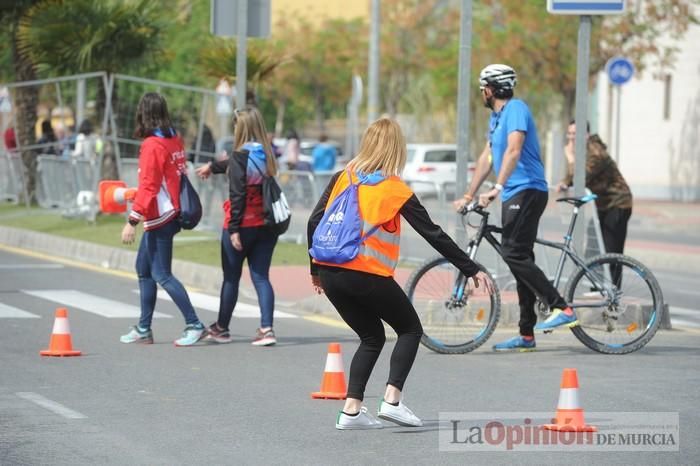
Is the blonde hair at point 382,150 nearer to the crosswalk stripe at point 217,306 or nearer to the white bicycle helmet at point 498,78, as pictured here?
the white bicycle helmet at point 498,78

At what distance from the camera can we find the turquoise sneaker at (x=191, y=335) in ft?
36.3

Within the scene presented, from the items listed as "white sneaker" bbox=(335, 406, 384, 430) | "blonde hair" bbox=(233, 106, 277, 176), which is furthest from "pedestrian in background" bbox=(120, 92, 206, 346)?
"white sneaker" bbox=(335, 406, 384, 430)

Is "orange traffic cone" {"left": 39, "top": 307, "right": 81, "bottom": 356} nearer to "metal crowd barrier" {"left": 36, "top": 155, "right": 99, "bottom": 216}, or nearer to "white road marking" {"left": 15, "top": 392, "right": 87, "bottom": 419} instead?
"white road marking" {"left": 15, "top": 392, "right": 87, "bottom": 419}

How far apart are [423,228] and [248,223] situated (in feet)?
10.8

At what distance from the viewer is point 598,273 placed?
431 inches

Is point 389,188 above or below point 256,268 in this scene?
above

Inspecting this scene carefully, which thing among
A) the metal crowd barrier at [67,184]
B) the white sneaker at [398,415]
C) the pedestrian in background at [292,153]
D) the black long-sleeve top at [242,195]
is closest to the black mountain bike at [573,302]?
the black long-sleeve top at [242,195]

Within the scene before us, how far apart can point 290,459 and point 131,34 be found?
16976mm

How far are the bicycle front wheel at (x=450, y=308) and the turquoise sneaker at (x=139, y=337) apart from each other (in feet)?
6.45

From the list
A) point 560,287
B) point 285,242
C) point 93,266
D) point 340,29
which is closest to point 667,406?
point 560,287

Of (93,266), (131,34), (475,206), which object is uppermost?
(131,34)

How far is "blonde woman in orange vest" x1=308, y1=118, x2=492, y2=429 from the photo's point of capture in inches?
305

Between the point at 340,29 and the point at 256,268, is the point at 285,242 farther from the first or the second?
the point at 340,29

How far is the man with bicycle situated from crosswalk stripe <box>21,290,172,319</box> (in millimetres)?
3630
